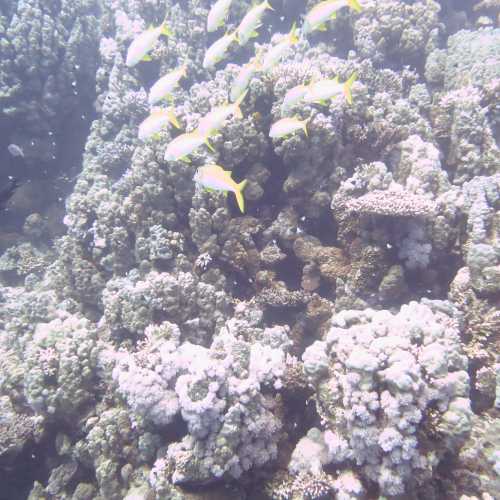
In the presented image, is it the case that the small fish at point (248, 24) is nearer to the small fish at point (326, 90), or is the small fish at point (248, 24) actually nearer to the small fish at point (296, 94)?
the small fish at point (296, 94)

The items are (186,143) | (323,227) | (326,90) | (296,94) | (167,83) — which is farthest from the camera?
(323,227)

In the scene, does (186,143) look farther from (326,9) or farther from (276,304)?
(276,304)

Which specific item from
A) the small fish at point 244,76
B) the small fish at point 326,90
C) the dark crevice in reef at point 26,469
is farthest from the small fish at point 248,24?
the dark crevice in reef at point 26,469

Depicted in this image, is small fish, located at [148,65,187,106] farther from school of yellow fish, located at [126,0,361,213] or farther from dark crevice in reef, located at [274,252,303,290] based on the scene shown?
dark crevice in reef, located at [274,252,303,290]

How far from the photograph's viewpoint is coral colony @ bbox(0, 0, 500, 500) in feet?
11.0

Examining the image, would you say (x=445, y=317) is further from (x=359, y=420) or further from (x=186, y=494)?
(x=186, y=494)

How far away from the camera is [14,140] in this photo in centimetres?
941

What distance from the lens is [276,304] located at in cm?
508

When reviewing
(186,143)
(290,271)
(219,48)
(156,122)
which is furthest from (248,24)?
(290,271)

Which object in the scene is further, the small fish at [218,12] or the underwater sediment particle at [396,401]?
the small fish at [218,12]

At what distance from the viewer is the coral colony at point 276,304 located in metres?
3.34

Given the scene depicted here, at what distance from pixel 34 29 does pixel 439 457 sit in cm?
1098

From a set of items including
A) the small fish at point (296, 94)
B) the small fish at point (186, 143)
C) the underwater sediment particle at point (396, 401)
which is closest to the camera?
the underwater sediment particle at point (396, 401)

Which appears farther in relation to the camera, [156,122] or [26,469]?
[26,469]
